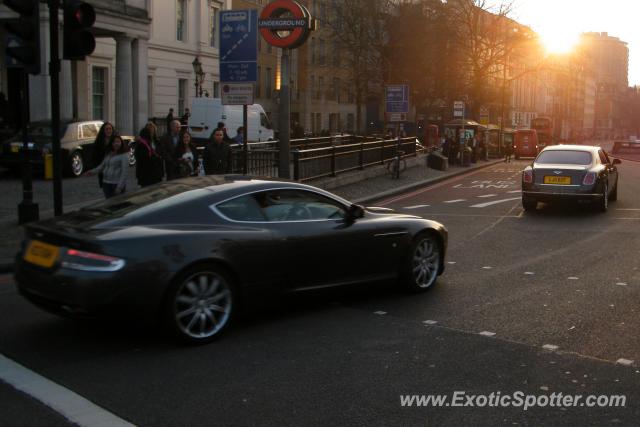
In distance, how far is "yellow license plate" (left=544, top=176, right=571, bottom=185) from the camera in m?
15.6

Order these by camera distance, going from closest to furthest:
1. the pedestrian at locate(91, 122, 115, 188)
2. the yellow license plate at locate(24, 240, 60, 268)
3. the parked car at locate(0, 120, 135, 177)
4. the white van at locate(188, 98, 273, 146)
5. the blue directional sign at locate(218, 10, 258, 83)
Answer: the yellow license plate at locate(24, 240, 60, 268)
the pedestrian at locate(91, 122, 115, 188)
the blue directional sign at locate(218, 10, 258, 83)
the parked car at locate(0, 120, 135, 177)
the white van at locate(188, 98, 273, 146)

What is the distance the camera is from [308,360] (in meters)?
5.64

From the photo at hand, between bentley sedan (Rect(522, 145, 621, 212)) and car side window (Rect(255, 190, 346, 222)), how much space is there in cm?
958

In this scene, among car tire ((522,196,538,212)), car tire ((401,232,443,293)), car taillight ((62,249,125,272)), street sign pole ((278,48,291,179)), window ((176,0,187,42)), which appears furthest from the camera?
window ((176,0,187,42))

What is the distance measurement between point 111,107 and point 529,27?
108ft

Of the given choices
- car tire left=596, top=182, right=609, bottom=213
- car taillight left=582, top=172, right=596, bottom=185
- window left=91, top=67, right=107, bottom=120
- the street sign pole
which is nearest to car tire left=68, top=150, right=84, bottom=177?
the street sign pole

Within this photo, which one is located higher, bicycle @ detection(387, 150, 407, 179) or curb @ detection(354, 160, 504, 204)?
bicycle @ detection(387, 150, 407, 179)

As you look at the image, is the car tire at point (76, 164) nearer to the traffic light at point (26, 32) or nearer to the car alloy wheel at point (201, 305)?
the traffic light at point (26, 32)

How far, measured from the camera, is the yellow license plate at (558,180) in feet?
51.2

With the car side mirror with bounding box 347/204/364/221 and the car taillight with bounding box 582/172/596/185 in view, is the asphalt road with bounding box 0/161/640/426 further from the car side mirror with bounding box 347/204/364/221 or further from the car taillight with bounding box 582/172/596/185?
the car taillight with bounding box 582/172/596/185

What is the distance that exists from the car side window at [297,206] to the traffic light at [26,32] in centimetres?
529

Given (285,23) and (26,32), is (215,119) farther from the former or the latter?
(26,32)

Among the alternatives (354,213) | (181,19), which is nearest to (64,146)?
(354,213)

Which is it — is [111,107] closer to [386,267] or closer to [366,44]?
[366,44]
